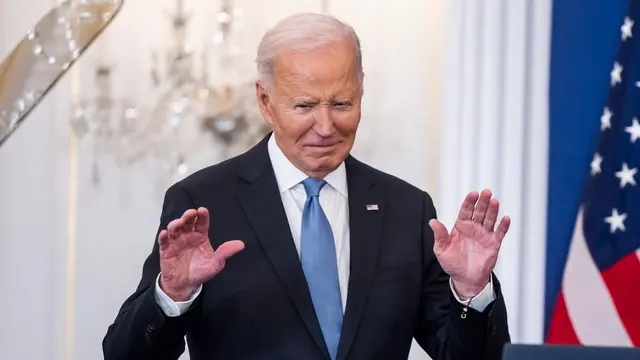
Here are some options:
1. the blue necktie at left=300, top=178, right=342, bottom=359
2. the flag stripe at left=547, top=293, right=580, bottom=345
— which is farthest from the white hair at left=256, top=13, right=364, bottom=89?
the flag stripe at left=547, top=293, right=580, bottom=345

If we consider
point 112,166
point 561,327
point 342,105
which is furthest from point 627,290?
point 112,166

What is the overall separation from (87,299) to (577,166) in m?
2.04

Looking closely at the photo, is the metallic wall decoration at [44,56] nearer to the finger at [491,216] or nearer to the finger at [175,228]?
the finger at [175,228]

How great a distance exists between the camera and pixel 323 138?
210cm

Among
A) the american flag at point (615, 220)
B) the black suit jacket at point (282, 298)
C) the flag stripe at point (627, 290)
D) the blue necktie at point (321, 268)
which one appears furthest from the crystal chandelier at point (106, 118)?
the blue necktie at point (321, 268)

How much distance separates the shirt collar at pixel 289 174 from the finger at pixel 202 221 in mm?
288

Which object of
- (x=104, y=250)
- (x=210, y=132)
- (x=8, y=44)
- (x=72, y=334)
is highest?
(x=8, y=44)

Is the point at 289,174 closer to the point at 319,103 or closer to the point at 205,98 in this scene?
the point at 319,103

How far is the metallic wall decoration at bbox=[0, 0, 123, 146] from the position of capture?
222cm

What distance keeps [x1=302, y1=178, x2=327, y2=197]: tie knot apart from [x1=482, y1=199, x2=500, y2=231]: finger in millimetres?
343

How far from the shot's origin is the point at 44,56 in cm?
235

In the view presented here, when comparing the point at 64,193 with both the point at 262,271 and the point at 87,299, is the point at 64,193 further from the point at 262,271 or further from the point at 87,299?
the point at 262,271

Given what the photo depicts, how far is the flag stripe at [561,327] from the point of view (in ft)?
11.9

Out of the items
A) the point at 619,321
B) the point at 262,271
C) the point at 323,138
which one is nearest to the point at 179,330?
the point at 262,271
